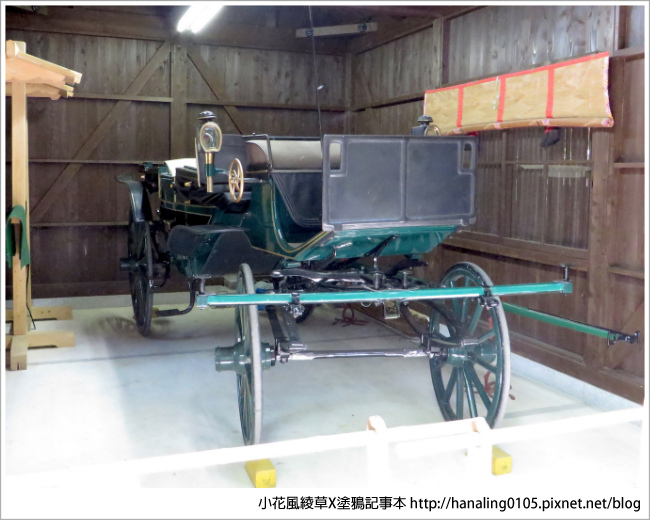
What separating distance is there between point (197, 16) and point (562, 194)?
364 cm

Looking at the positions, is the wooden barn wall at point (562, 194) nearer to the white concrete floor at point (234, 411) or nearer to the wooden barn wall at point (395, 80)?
the wooden barn wall at point (395, 80)

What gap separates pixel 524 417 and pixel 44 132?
18.0 ft

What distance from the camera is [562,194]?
456 cm

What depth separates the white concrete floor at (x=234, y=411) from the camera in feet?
10.7

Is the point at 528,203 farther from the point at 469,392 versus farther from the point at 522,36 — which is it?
the point at 469,392

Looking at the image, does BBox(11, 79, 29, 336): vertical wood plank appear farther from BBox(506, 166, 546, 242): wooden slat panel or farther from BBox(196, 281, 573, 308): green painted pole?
BBox(506, 166, 546, 242): wooden slat panel

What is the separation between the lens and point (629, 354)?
403 cm

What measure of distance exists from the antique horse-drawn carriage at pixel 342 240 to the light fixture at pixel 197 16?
201cm

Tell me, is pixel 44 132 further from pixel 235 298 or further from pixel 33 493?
pixel 33 493

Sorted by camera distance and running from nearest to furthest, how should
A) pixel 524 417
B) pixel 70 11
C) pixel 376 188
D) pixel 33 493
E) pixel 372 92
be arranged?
pixel 33 493, pixel 376 188, pixel 524 417, pixel 70 11, pixel 372 92

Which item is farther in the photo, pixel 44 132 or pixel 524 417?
pixel 44 132

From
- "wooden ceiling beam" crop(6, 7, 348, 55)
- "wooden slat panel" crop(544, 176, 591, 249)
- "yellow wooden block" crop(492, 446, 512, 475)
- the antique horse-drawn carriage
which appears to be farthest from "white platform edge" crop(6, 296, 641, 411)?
"wooden ceiling beam" crop(6, 7, 348, 55)

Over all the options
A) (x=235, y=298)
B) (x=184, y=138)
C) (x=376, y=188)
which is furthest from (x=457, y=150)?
(x=184, y=138)

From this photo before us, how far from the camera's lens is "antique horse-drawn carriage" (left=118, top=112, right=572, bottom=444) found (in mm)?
3264
